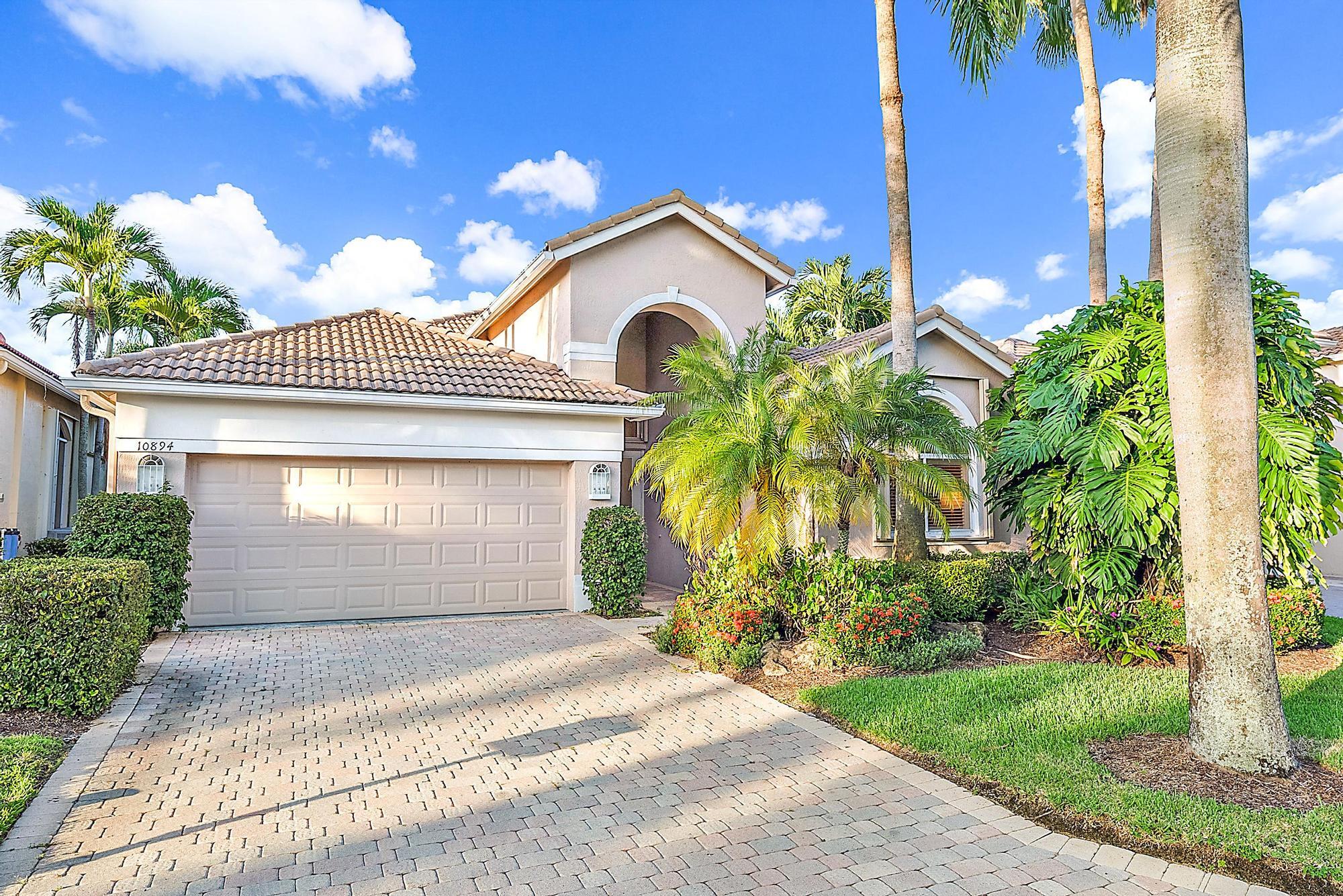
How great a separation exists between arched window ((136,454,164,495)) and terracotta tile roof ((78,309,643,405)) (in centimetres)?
110

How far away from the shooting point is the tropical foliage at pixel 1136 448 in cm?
779

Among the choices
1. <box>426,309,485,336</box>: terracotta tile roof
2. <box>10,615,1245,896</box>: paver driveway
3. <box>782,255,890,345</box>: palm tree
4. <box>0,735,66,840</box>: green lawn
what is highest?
<box>782,255,890,345</box>: palm tree

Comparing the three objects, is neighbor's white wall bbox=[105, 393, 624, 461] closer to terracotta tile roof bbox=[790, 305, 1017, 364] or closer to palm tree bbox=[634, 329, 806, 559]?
palm tree bbox=[634, 329, 806, 559]

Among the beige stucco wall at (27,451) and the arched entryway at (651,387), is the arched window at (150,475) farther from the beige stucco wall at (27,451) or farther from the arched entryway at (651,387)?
the arched entryway at (651,387)

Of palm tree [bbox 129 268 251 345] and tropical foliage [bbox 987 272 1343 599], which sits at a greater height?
palm tree [bbox 129 268 251 345]

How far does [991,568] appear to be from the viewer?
10.5 m

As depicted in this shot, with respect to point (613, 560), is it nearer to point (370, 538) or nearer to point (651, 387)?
point (370, 538)

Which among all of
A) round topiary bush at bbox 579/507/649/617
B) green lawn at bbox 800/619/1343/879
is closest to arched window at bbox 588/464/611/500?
round topiary bush at bbox 579/507/649/617

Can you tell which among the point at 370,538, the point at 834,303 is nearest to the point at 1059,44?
the point at 834,303

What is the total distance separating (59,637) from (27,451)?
1122 centimetres

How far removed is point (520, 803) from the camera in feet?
15.7

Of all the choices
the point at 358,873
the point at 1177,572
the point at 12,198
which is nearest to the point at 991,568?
the point at 1177,572

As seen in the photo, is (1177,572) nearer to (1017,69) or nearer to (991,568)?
(991,568)

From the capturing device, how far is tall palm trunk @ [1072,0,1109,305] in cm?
1428
